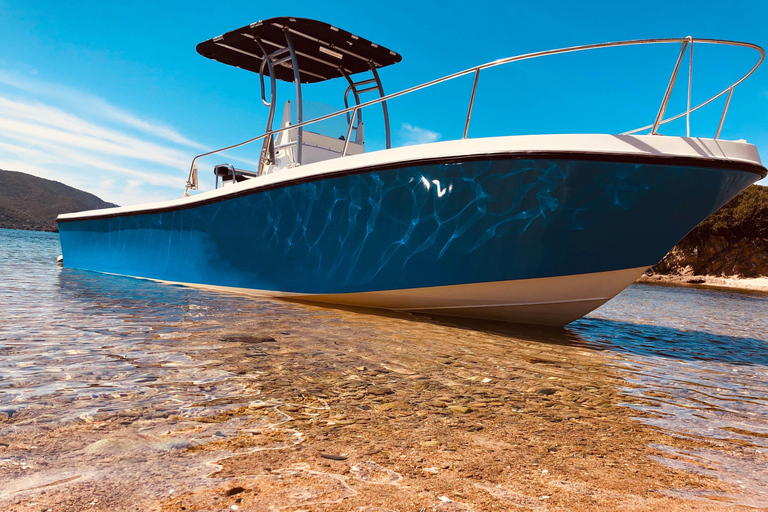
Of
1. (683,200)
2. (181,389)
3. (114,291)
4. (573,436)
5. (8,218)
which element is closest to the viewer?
(573,436)

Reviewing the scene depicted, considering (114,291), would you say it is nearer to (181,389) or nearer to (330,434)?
(181,389)

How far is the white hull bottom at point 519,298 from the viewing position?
11.2ft

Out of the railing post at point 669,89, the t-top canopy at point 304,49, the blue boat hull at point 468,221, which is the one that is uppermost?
→ the t-top canopy at point 304,49

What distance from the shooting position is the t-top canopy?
17.4 ft

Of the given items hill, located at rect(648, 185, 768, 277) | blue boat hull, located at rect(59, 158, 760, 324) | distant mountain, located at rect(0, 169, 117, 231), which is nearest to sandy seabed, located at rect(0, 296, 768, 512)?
blue boat hull, located at rect(59, 158, 760, 324)

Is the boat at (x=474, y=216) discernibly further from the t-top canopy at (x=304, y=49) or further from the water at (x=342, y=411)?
the water at (x=342, y=411)

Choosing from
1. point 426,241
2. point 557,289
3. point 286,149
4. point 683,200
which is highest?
point 286,149

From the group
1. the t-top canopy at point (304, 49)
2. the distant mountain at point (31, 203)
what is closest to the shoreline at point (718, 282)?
the t-top canopy at point (304, 49)

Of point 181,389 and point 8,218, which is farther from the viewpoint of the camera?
point 8,218

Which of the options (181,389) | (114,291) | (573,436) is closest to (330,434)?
(181,389)

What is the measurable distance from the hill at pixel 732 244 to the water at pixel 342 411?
81.2ft

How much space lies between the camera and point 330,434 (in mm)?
1357

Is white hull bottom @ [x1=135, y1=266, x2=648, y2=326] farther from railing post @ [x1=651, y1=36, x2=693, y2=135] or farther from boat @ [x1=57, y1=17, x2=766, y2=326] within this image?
railing post @ [x1=651, y1=36, x2=693, y2=135]

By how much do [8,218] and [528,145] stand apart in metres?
122
